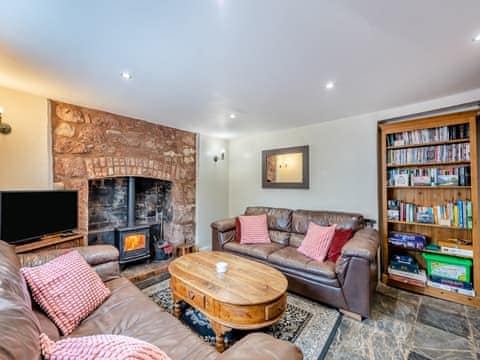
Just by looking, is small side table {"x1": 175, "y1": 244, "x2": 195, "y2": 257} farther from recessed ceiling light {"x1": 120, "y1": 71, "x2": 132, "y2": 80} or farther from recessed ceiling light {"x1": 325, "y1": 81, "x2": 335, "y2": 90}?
recessed ceiling light {"x1": 325, "y1": 81, "x2": 335, "y2": 90}

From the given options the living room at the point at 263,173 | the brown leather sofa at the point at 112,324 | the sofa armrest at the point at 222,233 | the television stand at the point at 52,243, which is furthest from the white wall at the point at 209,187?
the brown leather sofa at the point at 112,324

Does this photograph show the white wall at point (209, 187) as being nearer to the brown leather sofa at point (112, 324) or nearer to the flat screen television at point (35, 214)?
the flat screen television at point (35, 214)

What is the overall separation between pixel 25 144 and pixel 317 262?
356 centimetres

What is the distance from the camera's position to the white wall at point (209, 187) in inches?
169

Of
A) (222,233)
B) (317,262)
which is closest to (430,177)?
(317,262)

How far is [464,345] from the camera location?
1782 mm

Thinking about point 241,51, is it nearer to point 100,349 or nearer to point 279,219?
point 100,349

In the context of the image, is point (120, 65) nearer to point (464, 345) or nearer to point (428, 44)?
point (428, 44)

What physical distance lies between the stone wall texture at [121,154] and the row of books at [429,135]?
3.25m

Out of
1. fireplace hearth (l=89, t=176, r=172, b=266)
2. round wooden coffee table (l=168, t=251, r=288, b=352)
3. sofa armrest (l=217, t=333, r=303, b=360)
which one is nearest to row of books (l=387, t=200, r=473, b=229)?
round wooden coffee table (l=168, t=251, r=288, b=352)

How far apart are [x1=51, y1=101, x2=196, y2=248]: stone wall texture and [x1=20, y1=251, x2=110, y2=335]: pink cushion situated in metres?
1.59

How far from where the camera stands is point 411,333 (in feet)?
6.31

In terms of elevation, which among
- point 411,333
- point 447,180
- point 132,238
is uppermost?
point 447,180

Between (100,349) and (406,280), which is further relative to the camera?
(406,280)
